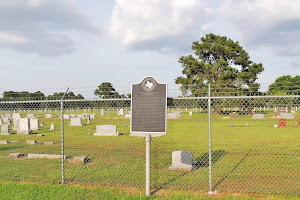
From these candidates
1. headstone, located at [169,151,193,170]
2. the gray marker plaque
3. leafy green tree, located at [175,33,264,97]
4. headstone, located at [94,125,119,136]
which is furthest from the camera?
leafy green tree, located at [175,33,264,97]

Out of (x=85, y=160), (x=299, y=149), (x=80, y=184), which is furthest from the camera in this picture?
(x=299, y=149)

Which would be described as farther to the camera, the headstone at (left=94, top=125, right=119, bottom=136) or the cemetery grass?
the headstone at (left=94, top=125, right=119, bottom=136)

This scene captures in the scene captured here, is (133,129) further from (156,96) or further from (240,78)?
(240,78)

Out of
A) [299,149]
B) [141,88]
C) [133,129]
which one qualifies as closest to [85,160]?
[133,129]

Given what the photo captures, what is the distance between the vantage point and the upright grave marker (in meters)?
5.78

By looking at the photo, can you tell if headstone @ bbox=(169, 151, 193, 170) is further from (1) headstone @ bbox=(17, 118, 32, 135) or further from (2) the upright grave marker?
(1) headstone @ bbox=(17, 118, 32, 135)

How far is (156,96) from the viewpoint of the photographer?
5.83 metres

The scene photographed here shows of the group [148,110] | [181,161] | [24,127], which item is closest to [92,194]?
[148,110]

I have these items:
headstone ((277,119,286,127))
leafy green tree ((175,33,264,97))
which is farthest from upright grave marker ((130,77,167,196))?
leafy green tree ((175,33,264,97))

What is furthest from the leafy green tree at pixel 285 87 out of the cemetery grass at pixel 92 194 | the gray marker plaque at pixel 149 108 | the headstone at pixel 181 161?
the headstone at pixel 181 161

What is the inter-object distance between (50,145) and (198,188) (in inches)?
419

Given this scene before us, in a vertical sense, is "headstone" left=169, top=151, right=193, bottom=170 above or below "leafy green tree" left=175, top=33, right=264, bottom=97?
below

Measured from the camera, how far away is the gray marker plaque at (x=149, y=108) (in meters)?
5.78

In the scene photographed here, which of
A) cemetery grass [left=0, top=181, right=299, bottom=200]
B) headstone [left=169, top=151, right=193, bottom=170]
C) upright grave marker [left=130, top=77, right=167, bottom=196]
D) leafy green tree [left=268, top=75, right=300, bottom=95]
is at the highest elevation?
leafy green tree [left=268, top=75, right=300, bottom=95]
